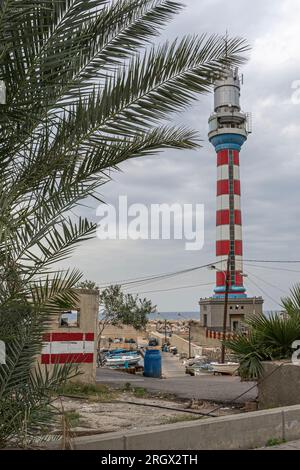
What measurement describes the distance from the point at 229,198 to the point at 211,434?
4984cm

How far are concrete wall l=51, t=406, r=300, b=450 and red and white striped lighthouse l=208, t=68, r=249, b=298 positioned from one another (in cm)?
4613

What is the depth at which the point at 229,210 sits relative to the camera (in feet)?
176

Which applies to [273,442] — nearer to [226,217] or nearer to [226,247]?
[226,247]

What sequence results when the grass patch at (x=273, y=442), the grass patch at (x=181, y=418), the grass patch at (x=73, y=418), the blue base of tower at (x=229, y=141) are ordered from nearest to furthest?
the grass patch at (x=273, y=442) → the grass patch at (x=73, y=418) → the grass patch at (x=181, y=418) → the blue base of tower at (x=229, y=141)

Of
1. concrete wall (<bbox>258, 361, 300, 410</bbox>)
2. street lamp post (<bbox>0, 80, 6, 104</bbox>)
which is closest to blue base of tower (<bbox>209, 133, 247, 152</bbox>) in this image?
concrete wall (<bbox>258, 361, 300, 410</bbox>)

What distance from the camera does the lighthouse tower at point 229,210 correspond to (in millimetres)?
53906

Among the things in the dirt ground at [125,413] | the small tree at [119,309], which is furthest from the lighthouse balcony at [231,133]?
the dirt ground at [125,413]

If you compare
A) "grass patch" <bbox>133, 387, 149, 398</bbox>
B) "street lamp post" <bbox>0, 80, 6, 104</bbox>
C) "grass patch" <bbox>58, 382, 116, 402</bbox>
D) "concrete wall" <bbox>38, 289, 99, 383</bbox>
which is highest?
"street lamp post" <bbox>0, 80, 6, 104</bbox>

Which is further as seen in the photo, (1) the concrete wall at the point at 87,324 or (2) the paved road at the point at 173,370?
(2) the paved road at the point at 173,370

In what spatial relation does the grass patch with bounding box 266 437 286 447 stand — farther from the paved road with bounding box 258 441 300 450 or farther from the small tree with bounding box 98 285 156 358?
the small tree with bounding box 98 285 156 358

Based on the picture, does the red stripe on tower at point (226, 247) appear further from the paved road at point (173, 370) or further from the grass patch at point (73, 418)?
the grass patch at point (73, 418)

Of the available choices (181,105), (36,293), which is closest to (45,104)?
(181,105)

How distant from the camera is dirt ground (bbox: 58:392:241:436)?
793cm
